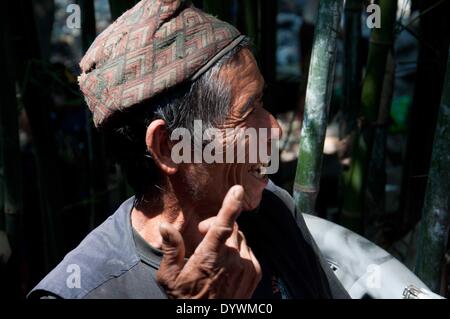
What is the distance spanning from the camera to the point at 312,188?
71.7 inches

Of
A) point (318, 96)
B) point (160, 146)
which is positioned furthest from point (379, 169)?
point (160, 146)

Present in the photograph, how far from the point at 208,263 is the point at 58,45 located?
516cm

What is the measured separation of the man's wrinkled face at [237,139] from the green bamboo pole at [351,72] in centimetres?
118

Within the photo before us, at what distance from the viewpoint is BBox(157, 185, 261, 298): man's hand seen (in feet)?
3.80

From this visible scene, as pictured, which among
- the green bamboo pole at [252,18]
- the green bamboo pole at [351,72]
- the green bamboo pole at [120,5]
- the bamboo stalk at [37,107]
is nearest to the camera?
the green bamboo pole at [120,5]

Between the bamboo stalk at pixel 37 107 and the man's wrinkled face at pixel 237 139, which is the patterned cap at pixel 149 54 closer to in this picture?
the man's wrinkled face at pixel 237 139

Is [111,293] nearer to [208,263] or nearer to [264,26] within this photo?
[208,263]

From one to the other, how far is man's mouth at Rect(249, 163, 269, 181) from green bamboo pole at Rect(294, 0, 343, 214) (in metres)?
0.28

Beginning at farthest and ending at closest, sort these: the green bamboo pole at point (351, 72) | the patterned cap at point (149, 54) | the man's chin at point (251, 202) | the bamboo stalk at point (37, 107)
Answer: the green bamboo pole at point (351, 72), the bamboo stalk at point (37, 107), the man's chin at point (251, 202), the patterned cap at point (149, 54)

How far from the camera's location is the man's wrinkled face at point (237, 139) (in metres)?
1.35

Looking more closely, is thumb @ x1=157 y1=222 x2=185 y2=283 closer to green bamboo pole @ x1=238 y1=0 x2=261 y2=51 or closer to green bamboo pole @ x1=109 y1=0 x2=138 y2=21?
green bamboo pole @ x1=109 y1=0 x2=138 y2=21

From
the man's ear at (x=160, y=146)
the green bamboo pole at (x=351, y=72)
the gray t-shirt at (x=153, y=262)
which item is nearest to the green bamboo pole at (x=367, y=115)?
the green bamboo pole at (x=351, y=72)

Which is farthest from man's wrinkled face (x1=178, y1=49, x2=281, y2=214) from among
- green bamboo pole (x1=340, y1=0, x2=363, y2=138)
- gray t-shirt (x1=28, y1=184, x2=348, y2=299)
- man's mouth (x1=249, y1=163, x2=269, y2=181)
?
green bamboo pole (x1=340, y1=0, x2=363, y2=138)

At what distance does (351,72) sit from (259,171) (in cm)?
141
